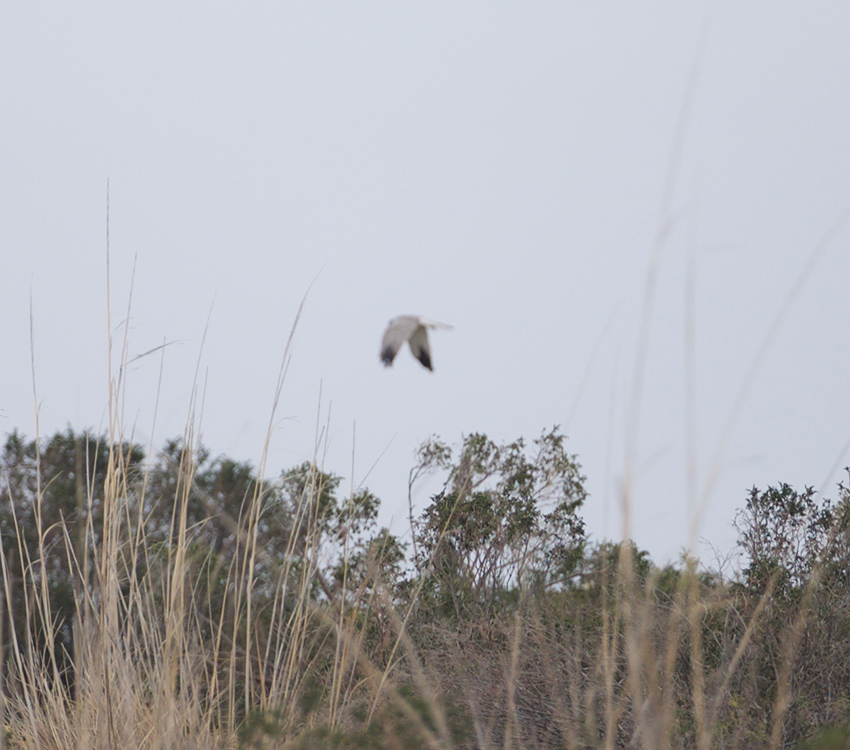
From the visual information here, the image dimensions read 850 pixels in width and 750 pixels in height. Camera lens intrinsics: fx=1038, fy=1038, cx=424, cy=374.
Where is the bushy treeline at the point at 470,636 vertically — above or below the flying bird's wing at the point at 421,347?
below

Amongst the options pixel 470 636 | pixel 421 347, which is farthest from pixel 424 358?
pixel 470 636

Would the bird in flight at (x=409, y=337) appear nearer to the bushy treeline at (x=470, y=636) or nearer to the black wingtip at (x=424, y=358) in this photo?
the black wingtip at (x=424, y=358)

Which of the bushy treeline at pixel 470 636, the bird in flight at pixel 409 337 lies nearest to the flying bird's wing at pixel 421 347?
the bird in flight at pixel 409 337

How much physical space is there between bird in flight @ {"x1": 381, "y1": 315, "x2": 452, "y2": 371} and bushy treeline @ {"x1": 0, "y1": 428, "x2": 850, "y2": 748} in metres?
0.40

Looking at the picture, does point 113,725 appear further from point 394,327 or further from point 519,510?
point 519,510

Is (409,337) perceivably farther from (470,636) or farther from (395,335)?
(470,636)

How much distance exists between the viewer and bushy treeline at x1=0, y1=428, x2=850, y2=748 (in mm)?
2207

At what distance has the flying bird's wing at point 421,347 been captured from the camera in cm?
219

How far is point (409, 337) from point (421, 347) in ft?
0.16

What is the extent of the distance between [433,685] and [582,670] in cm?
51

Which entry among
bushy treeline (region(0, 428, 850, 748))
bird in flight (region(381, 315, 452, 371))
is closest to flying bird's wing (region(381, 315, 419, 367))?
bird in flight (region(381, 315, 452, 371))

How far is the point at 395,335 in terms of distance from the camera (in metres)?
2.14

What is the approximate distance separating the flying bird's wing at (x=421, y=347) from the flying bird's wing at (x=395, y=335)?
0.03 metres

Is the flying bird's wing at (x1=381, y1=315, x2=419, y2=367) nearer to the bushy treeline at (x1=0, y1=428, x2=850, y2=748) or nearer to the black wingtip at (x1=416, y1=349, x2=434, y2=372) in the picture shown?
the black wingtip at (x1=416, y1=349, x2=434, y2=372)
